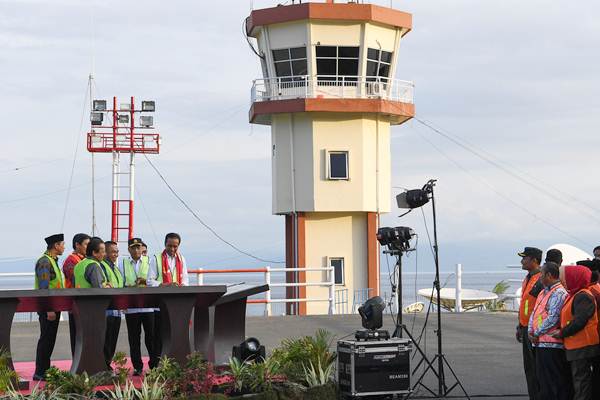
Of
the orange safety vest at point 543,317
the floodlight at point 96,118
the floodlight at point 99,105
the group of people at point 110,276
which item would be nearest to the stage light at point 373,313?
the orange safety vest at point 543,317

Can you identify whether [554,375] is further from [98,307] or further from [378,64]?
[378,64]

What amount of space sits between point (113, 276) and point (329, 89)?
1851 centimetres

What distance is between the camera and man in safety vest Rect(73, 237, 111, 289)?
12.1 metres

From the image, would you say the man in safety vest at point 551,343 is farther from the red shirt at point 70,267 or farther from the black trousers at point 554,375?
the red shirt at point 70,267

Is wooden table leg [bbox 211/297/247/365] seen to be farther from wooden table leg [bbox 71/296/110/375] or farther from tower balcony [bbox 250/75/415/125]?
tower balcony [bbox 250/75/415/125]

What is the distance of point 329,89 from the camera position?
30484 mm

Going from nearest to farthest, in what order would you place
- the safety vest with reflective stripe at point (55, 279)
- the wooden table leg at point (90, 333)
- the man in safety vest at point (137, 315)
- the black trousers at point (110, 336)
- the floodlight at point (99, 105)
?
the wooden table leg at point (90, 333) → the safety vest with reflective stripe at point (55, 279) → the black trousers at point (110, 336) → the man in safety vest at point (137, 315) → the floodlight at point (99, 105)

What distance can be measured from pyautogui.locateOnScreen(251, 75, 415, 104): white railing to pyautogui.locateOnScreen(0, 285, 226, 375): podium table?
18435mm

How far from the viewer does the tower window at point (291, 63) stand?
30.9m

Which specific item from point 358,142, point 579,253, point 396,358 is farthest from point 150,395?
point 579,253

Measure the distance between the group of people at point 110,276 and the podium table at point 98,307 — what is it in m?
0.29

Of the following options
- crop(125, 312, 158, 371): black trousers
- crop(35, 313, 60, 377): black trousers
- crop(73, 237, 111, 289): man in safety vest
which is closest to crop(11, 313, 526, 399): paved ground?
crop(125, 312, 158, 371): black trousers

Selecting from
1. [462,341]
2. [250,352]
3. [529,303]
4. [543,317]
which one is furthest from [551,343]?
[462,341]

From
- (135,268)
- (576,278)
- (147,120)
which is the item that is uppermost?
(147,120)
